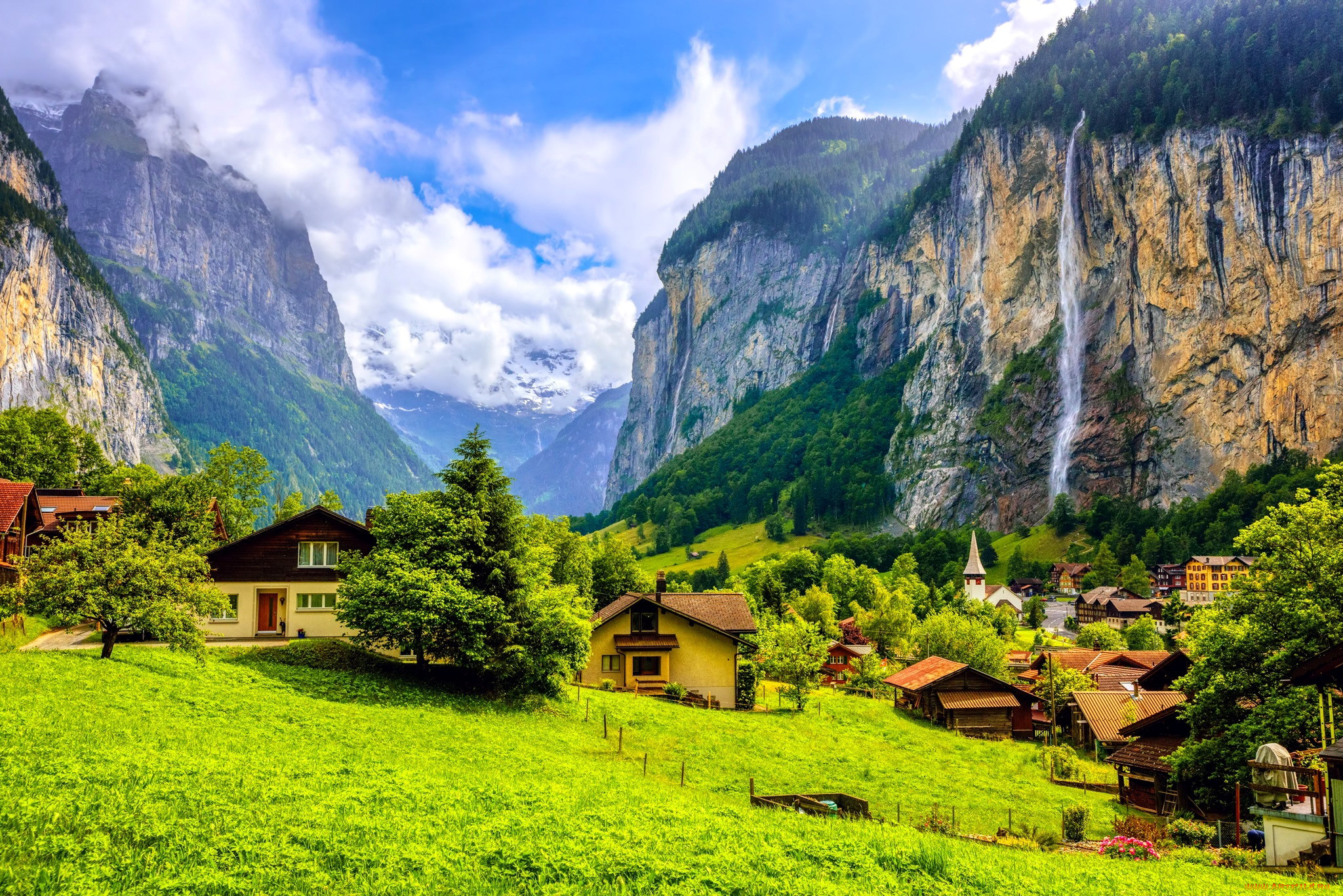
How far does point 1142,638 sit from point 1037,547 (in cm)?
7025

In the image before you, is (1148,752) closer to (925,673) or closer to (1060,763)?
(1060,763)

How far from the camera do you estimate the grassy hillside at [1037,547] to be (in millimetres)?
140375

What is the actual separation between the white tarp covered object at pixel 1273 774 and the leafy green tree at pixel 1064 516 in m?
138

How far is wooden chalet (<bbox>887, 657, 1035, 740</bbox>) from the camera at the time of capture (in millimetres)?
49531

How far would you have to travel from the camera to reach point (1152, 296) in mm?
141000

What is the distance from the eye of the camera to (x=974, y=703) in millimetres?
49844

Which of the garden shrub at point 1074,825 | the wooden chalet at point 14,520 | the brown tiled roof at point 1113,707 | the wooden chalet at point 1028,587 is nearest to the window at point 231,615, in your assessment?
the wooden chalet at point 14,520

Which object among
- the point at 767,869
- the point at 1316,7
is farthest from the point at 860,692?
the point at 1316,7

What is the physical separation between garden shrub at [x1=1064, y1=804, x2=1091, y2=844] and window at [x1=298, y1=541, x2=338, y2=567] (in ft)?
111

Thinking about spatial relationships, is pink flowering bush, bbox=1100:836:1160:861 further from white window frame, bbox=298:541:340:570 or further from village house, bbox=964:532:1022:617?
village house, bbox=964:532:1022:617

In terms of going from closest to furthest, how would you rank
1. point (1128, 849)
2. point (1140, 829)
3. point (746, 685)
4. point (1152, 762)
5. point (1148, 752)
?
point (1128, 849)
point (1140, 829)
point (1152, 762)
point (1148, 752)
point (746, 685)

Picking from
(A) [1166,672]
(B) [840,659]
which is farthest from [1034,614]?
(A) [1166,672]

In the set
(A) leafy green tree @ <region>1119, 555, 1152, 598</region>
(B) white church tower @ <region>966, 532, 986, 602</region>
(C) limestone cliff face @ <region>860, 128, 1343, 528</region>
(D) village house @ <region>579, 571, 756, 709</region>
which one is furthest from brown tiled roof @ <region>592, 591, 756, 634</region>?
(C) limestone cliff face @ <region>860, 128, 1343, 528</region>

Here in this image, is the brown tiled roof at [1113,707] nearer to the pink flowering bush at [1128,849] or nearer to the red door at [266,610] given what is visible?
the pink flowering bush at [1128,849]
